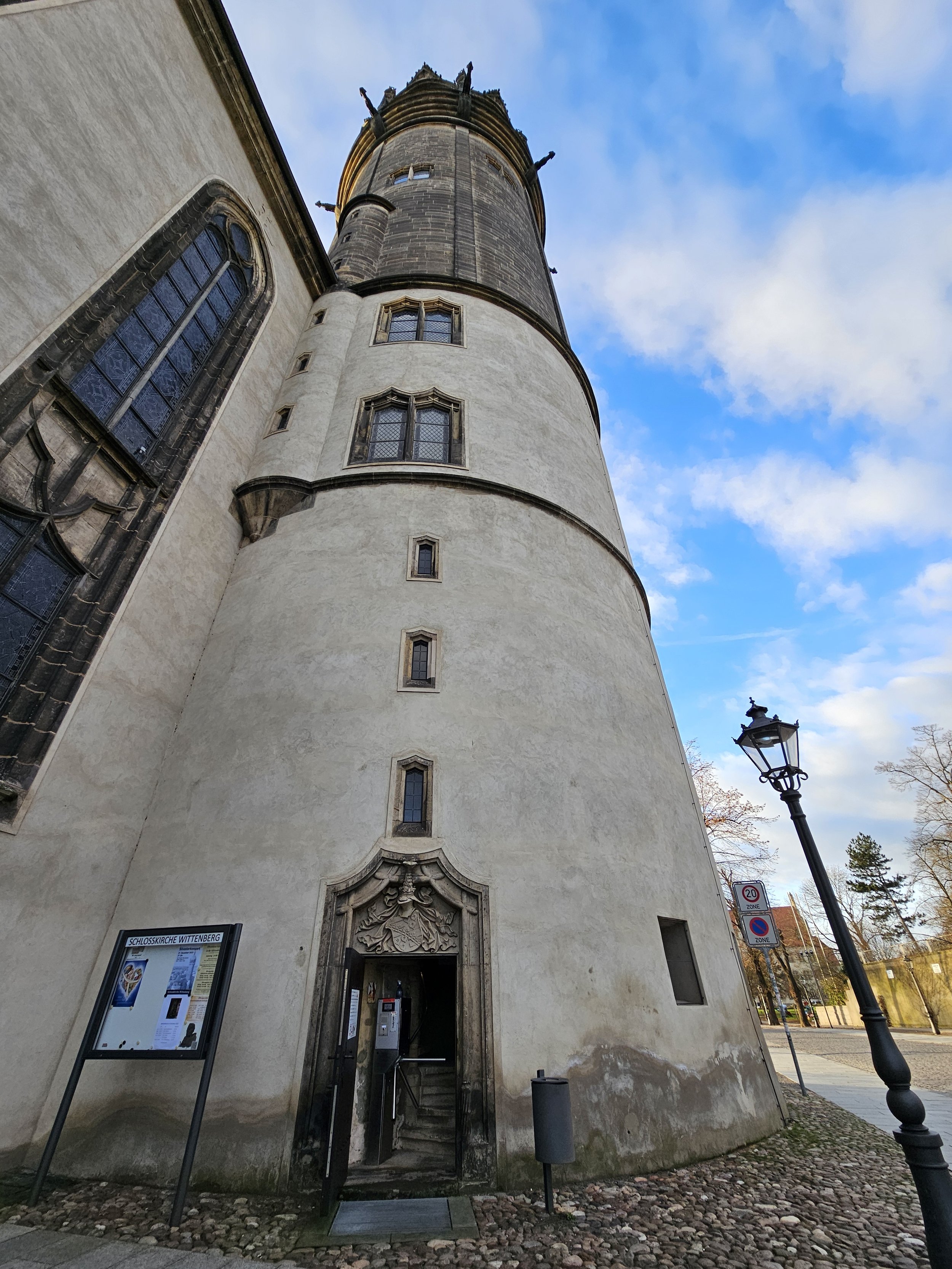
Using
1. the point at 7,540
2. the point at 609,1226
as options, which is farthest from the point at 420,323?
the point at 609,1226

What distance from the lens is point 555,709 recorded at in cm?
748

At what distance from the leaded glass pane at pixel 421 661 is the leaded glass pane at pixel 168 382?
573 centimetres

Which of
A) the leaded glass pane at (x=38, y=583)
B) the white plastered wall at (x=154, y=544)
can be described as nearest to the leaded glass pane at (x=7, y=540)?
the leaded glass pane at (x=38, y=583)

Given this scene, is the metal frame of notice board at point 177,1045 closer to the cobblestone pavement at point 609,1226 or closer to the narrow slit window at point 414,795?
the cobblestone pavement at point 609,1226

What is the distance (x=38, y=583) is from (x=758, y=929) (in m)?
10.8

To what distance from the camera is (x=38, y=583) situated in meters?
6.84

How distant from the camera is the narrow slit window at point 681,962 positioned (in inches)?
266

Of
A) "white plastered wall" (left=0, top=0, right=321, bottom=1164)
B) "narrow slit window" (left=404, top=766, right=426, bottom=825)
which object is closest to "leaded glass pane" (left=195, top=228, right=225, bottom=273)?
"white plastered wall" (left=0, top=0, right=321, bottom=1164)

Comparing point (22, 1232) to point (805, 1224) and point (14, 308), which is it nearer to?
point (805, 1224)

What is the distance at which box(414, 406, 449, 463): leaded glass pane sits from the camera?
34.4 ft

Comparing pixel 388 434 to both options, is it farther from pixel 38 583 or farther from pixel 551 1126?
pixel 551 1126

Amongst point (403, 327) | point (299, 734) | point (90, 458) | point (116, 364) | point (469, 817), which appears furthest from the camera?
point (403, 327)

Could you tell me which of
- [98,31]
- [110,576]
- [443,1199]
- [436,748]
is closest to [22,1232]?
[443,1199]

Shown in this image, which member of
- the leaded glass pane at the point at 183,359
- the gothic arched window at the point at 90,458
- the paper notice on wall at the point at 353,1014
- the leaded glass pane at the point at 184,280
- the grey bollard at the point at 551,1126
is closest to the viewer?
the grey bollard at the point at 551,1126
